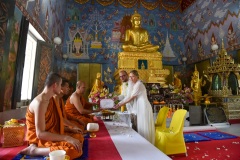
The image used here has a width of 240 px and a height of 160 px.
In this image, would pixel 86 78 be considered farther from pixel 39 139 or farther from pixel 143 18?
pixel 39 139

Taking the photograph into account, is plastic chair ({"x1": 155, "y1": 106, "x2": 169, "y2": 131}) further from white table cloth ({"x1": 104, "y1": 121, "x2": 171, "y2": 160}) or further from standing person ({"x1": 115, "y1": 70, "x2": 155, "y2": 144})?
white table cloth ({"x1": 104, "y1": 121, "x2": 171, "y2": 160})

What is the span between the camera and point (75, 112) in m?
2.90

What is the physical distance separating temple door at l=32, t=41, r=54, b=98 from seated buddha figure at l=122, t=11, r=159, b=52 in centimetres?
453

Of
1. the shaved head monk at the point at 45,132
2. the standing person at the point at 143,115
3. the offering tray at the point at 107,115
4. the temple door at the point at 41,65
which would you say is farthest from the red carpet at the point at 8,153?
the temple door at the point at 41,65

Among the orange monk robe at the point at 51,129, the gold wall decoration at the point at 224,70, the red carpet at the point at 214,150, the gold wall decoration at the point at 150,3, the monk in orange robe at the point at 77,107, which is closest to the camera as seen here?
the orange monk robe at the point at 51,129

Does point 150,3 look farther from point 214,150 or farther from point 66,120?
point 66,120

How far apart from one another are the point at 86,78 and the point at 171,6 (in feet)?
24.0

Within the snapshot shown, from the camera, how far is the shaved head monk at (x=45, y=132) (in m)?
1.44

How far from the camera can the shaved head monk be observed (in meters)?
1.44

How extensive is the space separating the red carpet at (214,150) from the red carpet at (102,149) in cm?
151

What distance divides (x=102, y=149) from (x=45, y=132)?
551mm

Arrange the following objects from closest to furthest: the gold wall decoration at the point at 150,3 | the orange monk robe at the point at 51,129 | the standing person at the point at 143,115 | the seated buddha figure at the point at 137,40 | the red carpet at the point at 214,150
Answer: the orange monk robe at the point at 51,129
the red carpet at the point at 214,150
the standing person at the point at 143,115
the seated buddha figure at the point at 137,40
the gold wall decoration at the point at 150,3

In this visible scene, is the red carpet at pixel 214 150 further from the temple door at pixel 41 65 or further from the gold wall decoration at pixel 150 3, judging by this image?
the gold wall decoration at pixel 150 3

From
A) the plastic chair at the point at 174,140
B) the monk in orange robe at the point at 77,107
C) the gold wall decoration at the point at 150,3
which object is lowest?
the plastic chair at the point at 174,140
